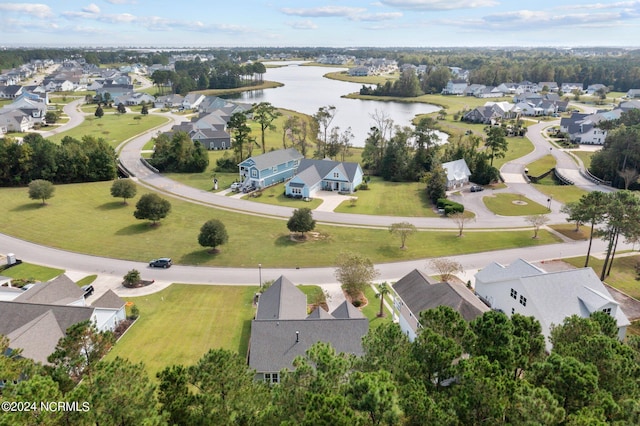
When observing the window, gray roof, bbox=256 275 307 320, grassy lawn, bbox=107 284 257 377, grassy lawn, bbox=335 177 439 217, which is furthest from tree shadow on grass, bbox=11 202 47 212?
the window

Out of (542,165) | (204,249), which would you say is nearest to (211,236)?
(204,249)

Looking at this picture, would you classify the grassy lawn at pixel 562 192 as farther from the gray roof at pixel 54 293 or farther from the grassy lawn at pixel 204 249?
the gray roof at pixel 54 293

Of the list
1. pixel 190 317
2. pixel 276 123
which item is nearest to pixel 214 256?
pixel 190 317

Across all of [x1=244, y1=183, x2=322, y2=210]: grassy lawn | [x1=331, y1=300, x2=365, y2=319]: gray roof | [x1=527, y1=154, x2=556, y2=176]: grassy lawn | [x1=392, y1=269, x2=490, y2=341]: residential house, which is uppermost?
[x1=392, y1=269, x2=490, y2=341]: residential house

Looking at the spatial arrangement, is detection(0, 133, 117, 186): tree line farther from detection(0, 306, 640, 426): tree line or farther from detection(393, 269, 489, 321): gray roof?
detection(0, 306, 640, 426): tree line

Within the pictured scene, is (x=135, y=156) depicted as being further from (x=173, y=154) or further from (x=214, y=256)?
(x=214, y=256)
